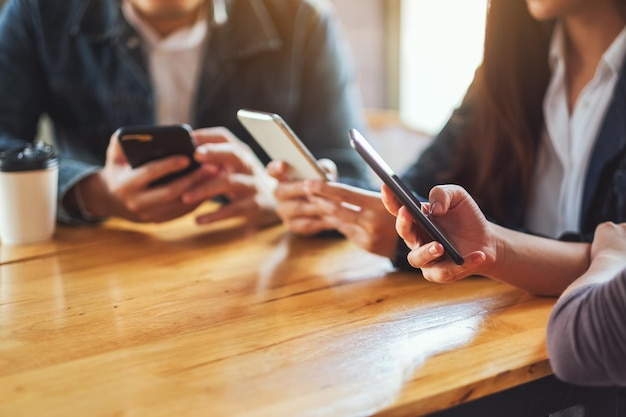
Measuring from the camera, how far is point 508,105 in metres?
1.37

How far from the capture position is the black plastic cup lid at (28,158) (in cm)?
120

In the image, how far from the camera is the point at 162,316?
924 millimetres

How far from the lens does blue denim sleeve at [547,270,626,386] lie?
0.71 m

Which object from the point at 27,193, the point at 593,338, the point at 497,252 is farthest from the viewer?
the point at 27,193

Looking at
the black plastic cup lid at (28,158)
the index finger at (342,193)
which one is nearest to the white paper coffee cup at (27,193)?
the black plastic cup lid at (28,158)

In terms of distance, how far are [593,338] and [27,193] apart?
93cm

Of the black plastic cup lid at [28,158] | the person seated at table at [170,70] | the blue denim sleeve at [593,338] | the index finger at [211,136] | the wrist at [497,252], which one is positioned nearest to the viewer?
the blue denim sleeve at [593,338]

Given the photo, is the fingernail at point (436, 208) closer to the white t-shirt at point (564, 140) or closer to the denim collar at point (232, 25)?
the white t-shirt at point (564, 140)

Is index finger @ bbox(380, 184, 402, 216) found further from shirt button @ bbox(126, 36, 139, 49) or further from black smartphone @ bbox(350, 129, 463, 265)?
shirt button @ bbox(126, 36, 139, 49)

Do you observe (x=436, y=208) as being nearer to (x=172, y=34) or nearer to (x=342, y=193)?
(x=342, y=193)

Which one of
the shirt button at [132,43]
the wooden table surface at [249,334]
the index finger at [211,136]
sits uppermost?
the shirt button at [132,43]

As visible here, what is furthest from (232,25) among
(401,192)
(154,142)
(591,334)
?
(591,334)

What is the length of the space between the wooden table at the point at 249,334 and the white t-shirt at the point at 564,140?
0.36 meters

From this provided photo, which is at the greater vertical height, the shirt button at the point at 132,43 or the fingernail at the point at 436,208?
the shirt button at the point at 132,43
